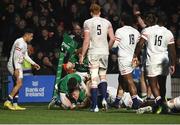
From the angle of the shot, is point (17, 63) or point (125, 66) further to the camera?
point (17, 63)

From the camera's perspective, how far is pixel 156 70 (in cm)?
1566

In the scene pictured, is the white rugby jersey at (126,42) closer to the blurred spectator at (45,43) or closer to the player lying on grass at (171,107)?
the player lying on grass at (171,107)

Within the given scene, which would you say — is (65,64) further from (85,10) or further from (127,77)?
(85,10)

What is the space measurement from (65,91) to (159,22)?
3.21m

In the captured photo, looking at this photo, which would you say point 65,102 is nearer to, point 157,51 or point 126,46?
point 126,46

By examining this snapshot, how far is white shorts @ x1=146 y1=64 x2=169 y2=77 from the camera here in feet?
51.4

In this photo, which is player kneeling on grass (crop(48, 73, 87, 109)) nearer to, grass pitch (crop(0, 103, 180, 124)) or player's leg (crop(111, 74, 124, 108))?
player's leg (crop(111, 74, 124, 108))

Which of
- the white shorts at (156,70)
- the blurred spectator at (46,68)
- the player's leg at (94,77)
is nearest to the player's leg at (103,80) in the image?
the player's leg at (94,77)

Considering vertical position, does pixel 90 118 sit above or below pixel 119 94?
below

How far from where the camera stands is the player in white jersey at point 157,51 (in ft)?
51.4

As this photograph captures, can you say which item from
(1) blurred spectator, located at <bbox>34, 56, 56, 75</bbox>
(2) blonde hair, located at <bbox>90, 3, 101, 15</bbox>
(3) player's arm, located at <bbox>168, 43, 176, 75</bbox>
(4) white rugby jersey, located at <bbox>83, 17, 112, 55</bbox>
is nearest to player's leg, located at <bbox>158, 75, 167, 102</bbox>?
(3) player's arm, located at <bbox>168, 43, 176, 75</bbox>

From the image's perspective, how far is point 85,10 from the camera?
965 inches

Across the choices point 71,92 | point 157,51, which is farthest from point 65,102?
point 157,51

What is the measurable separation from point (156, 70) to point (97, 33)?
167cm
